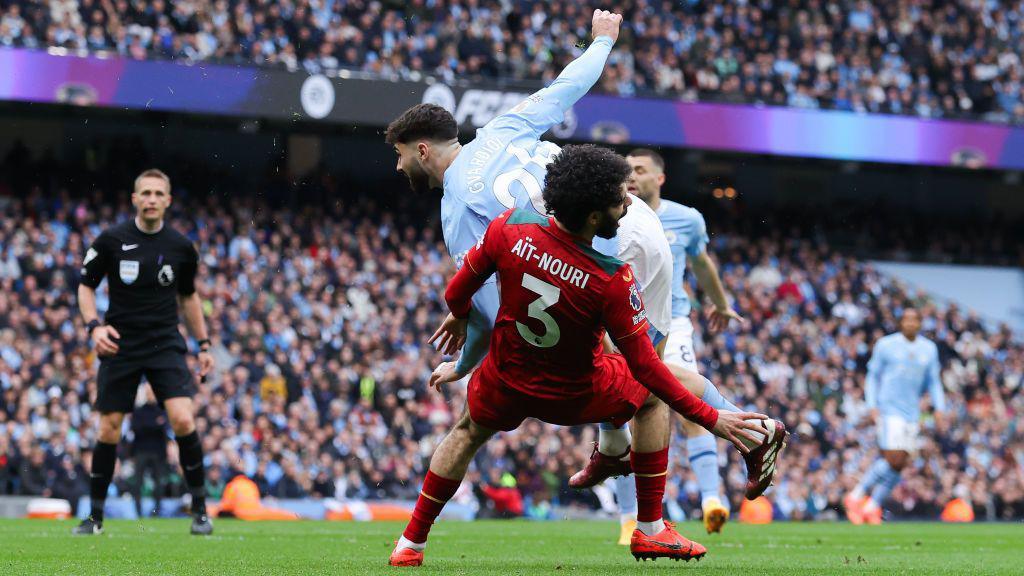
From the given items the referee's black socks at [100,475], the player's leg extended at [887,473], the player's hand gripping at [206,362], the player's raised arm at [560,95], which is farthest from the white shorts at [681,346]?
the player's leg extended at [887,473]

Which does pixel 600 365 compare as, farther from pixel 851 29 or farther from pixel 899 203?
pixel 899 203

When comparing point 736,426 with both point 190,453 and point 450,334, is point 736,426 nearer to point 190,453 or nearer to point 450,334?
point 450,334

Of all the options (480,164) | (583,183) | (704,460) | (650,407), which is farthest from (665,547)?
(704,460)

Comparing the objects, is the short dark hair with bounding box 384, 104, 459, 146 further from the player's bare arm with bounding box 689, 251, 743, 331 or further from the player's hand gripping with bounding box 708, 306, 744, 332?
the player's hand gripping with bounding box 708, 306, 744, 332

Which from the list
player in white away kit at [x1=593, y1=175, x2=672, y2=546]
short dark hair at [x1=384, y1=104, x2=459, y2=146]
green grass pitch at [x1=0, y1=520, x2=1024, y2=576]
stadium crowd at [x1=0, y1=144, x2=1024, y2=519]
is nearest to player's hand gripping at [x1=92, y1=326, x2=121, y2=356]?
green grass pitch at [x1=0, y1=520, x2=1024, y2=576]

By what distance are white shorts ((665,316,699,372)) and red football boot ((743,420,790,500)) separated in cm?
263

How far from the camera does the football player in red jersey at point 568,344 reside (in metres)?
5.58

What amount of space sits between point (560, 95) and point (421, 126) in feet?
2.38

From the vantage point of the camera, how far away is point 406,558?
19.9 feet

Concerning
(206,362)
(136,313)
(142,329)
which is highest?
(136,313)

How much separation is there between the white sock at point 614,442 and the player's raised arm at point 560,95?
156 cm

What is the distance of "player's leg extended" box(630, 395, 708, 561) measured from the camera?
6039mm

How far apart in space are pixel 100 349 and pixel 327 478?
29.0 ft

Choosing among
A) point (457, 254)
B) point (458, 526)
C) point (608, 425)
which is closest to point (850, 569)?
point (608, 425)
